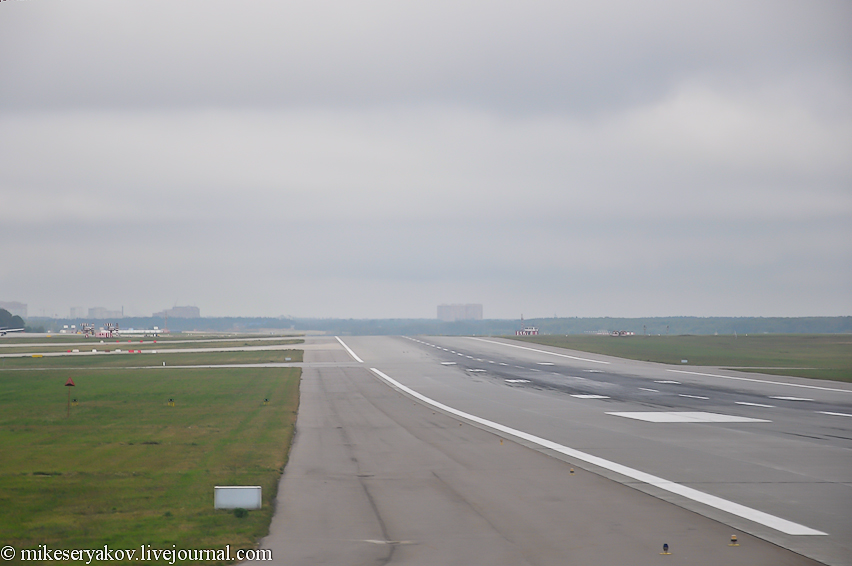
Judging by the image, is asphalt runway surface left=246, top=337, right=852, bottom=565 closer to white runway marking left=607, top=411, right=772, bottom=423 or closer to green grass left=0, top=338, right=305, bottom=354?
white runway marking left=607, top=411, right=772, bottom=423

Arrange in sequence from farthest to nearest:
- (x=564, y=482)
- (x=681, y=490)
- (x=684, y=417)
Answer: (x=684, y=417) → (x=564, y=482) → (x=681, y=490)

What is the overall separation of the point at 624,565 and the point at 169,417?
1955 cm

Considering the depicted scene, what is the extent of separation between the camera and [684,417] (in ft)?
79.9

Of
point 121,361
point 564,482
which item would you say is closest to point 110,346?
point 121,361

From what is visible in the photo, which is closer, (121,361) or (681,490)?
(681,490)

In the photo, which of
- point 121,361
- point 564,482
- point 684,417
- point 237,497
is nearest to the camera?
point 237,497

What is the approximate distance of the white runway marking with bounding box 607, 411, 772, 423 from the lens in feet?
76.5

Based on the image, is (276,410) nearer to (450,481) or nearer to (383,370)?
(450,481)

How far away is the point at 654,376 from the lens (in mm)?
44094

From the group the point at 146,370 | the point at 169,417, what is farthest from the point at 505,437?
the point at 146,370

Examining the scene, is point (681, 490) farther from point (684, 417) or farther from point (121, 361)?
point (121, 361)

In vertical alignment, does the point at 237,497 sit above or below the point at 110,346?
above

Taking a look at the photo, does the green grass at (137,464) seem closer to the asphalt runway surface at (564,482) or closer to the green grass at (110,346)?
the asphalt runway surface at (564,482)

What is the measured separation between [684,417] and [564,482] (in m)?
12.6
